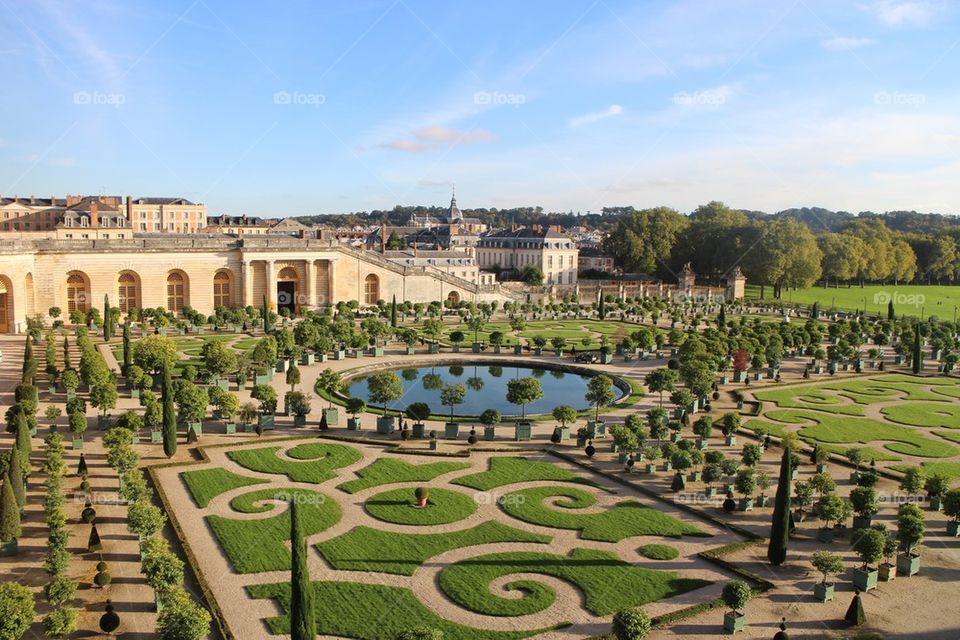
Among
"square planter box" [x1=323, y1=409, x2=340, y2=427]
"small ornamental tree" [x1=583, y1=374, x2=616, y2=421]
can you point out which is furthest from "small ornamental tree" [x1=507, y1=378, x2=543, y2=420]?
"square planter box" [x1=323, y1=409, x2=340, y2=427]

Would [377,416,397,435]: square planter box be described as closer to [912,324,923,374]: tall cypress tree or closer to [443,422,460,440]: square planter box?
[443,422,460,440]: square planter box

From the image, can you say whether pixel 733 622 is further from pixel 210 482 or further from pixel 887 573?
pixel 210 482

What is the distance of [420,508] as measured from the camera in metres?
24.3

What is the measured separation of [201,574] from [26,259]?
155 feet

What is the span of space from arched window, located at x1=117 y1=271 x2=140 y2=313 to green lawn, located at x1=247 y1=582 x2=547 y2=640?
167ft

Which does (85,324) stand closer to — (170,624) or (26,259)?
(26,259)

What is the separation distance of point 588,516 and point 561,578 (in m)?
4.30

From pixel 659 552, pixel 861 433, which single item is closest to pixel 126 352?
pixel 659 552

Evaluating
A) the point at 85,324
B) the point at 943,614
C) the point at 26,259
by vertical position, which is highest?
the point at 26,259

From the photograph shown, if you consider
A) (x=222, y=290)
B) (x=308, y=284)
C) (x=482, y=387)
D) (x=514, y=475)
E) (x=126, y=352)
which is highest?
(x=308, y=284)

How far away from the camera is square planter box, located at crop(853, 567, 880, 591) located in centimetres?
1955

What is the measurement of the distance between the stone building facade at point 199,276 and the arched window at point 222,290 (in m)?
0.09

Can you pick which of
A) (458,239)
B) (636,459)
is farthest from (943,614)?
(458,239)

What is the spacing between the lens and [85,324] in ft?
192
